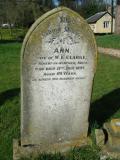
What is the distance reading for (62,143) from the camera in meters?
5.18

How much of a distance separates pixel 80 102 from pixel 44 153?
901 mm

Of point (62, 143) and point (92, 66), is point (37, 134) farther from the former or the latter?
point (92, 66)

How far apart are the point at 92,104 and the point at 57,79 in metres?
3.09

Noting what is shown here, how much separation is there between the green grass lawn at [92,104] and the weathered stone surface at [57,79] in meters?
0.34

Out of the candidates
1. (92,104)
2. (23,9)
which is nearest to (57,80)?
(92,104)

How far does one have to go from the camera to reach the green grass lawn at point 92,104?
16.6ft

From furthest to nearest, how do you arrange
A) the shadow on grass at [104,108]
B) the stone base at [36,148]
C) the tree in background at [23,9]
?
the tree in background at [23,9], the shadow on grass at [104,108], the stone base at [36,148]

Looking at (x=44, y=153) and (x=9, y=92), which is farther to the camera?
(x=9, y=92)

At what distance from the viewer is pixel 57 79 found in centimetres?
489

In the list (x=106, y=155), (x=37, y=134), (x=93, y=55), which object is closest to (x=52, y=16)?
(x=93, y=55)

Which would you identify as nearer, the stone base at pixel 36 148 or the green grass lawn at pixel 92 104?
the stone base at pixel 36 148

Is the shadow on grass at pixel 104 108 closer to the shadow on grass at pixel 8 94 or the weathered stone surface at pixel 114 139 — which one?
the weathered stone surface at pixel 114 139

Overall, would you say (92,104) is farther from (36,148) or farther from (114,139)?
(36,148)

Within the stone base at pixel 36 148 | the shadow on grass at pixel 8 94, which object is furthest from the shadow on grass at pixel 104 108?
the shadow on grass at pixel 8 94
